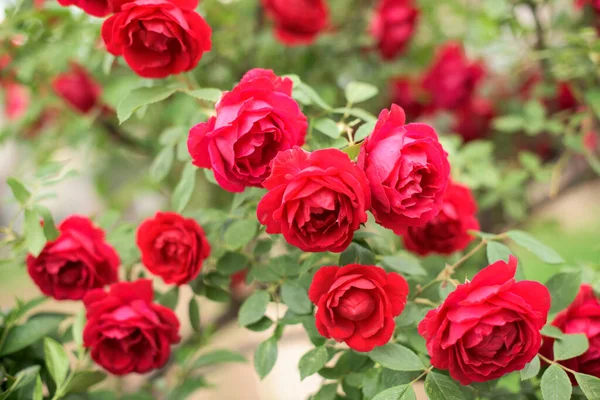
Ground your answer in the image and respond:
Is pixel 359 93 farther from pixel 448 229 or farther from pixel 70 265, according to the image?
pixel 70 265

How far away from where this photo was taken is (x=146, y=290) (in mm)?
494

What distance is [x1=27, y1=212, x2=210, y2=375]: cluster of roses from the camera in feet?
1.54

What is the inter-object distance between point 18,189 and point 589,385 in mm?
495

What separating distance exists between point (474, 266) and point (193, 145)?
20.2 inches

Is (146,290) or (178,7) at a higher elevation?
(178,7)

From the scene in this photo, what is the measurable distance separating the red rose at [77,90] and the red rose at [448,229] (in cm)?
63

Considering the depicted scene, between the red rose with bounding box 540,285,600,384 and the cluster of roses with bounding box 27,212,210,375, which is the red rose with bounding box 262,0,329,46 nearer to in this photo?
the cluster of roses with bounding box 27,212,210,375

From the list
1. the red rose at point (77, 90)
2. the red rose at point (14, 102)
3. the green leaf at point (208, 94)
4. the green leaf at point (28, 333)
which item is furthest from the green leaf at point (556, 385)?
the red rose at point (14, 102)

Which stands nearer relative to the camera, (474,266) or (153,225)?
(153,225)

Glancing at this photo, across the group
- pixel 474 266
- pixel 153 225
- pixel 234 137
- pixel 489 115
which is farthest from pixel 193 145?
pixel 489 115

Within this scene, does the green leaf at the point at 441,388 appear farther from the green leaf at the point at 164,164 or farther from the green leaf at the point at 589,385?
the green leaf at the point at 164,164

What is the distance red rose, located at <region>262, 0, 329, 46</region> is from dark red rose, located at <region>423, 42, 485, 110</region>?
23 cm

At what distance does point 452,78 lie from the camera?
0.92 meters

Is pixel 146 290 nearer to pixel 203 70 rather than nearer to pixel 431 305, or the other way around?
pixel 431 305
